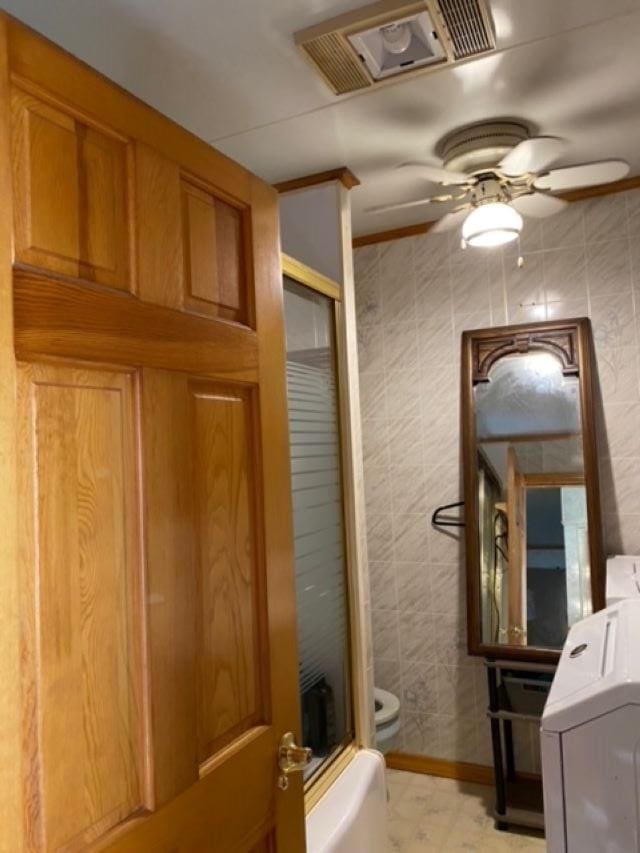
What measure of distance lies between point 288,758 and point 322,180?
6.05 feet

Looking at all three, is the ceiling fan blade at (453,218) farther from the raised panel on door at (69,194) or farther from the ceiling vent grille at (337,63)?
the raised panel on door at (69,194)

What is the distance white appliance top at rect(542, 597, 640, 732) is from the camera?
1.32m

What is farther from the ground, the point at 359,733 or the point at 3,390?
the point at 3,390

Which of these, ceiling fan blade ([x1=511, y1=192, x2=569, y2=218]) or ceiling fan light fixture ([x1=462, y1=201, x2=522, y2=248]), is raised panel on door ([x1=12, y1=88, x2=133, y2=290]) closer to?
ceiling fan light fixture ([x1=462, y1=201, x2=522, y2=248])

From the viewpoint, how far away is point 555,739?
1370 mm

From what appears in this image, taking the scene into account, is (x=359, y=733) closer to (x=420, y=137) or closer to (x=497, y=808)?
(x=497, y=808)

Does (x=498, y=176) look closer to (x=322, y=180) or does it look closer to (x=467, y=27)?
(x=322, y=180)

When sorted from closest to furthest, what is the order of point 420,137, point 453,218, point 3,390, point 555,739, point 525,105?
1. point 3,390
2. point 555,739
3. point 525,105
4. point 420,137
5. point 453,218

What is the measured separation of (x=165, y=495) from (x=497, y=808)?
7.44 feet

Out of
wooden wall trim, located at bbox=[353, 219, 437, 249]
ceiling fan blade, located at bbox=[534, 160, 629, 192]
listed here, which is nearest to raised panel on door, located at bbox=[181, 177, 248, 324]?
ceiling fan blade, located at bbox=[534, 160, 629, 192]

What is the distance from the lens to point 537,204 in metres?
2.17

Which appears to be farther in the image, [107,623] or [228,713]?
[228,713]

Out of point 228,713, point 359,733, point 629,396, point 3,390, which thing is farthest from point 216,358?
point 629,396

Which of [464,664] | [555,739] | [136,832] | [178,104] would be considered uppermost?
[178,104]
